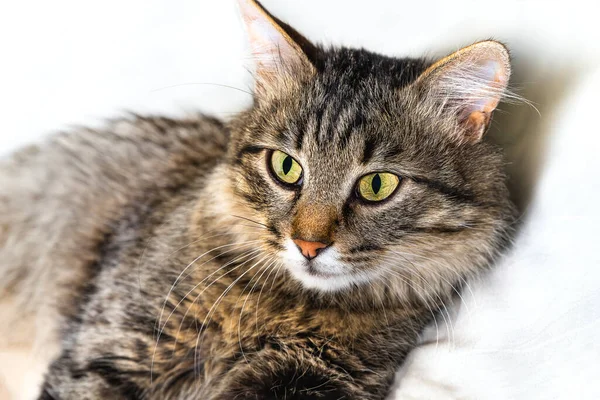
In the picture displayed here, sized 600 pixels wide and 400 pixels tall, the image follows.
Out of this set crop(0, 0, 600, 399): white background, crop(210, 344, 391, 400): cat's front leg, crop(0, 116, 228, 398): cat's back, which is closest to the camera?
crop(0, 0, 600, 399): white background

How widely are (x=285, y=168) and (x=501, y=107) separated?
565 mm

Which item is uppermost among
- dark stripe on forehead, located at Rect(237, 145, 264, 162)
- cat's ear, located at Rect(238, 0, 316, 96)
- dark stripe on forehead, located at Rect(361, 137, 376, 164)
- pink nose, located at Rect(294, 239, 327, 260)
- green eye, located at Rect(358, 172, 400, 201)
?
cat's ear, located at Rect(238, 0, 316, 96)

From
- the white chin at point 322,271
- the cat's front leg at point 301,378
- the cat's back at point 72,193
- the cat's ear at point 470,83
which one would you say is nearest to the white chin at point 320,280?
the white chin at point 322,271

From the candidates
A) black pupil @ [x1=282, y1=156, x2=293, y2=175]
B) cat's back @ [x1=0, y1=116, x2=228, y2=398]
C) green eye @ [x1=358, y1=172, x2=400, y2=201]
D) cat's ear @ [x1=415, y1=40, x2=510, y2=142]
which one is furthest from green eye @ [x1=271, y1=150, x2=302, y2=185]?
cat's back @ [x1=0, y1=116, x2=228, y2=398]

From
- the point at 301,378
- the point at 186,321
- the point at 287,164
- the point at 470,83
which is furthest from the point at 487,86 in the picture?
the point at 186,321

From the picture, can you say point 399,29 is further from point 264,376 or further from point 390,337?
point 264,376

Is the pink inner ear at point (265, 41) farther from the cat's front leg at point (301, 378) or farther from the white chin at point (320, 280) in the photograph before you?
the cat's front leg at point (301, 378)

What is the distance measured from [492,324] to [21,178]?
1.51 meters

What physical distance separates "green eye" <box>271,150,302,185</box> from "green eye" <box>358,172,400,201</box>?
0.13 meters

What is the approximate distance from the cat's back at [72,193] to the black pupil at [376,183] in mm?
641

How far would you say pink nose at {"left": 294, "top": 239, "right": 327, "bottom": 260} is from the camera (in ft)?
3.76

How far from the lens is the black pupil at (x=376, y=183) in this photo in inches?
47.9

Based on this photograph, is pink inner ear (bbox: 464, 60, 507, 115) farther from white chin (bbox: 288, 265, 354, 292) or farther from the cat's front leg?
the cat's front leg

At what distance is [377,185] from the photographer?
4.00 feet
